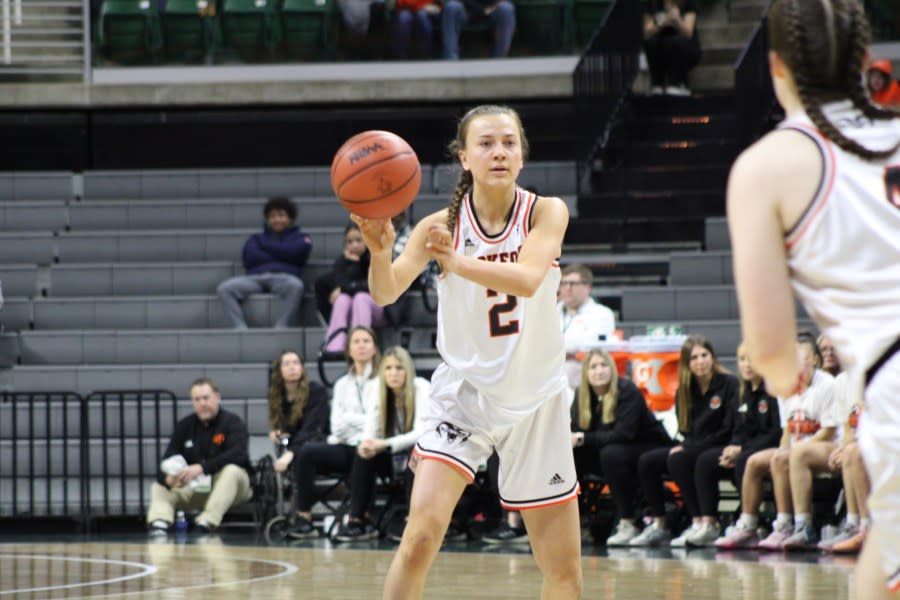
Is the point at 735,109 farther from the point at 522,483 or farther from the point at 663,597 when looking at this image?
the point at 522,483

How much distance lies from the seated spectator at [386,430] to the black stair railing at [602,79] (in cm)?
400

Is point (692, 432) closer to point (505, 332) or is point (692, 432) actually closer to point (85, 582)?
point (85, 582)

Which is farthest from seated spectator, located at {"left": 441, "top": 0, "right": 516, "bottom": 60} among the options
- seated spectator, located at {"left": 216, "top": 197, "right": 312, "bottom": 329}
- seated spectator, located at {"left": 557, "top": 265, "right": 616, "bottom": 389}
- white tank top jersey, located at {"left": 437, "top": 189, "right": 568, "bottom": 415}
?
white tank top jersey, located at {"left": 437, "top": 189, "right": 568, "bottom": 415}

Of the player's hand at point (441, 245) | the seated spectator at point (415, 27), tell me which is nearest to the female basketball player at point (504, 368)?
the player's hand at point (441, 245)

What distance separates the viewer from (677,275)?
37.5 ft

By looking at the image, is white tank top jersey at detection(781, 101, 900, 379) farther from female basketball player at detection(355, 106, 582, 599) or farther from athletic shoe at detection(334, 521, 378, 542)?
athletic shoe at detection(334, 521, 378, 542)

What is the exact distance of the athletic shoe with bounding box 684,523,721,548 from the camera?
833cm

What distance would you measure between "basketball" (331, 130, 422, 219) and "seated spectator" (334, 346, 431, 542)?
17.3 feet

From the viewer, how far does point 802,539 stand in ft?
26.0

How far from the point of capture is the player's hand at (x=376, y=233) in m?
3.69

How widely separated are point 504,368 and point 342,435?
18.2ft

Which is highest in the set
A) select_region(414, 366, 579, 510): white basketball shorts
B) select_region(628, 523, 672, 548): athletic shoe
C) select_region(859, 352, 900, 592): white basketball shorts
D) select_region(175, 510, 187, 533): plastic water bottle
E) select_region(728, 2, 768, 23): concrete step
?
select_region(728, 2, 768, 23): concrete step

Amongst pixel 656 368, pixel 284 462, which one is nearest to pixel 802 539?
pixel 656 368

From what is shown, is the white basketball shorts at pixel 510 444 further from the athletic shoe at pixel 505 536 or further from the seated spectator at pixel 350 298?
the seated spectator at pixel 350 298
